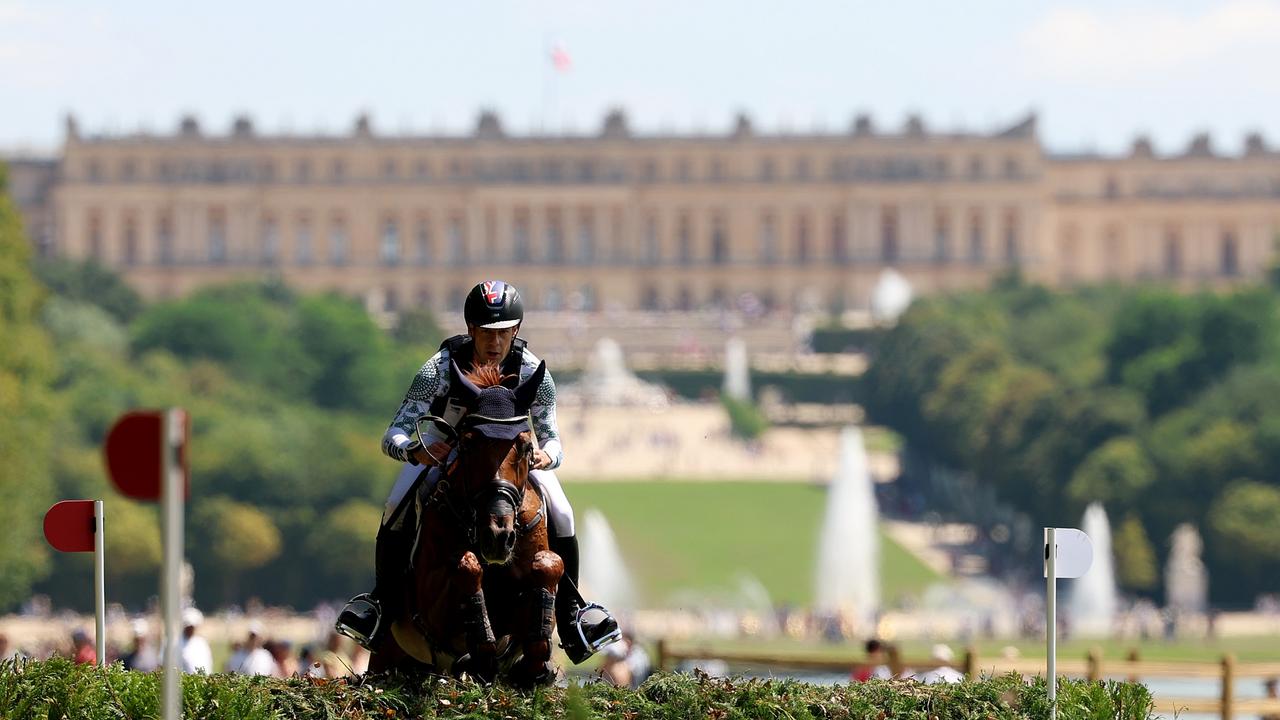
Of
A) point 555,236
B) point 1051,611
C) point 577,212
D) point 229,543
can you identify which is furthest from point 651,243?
point 1051,611

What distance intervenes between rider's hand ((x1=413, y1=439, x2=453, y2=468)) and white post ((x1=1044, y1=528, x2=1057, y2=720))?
8.12ft

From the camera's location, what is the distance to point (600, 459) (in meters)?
77.1

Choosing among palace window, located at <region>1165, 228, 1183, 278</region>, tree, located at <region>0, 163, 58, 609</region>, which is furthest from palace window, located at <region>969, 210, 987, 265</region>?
tree, located at <region>0, 163, 58, 609</region>

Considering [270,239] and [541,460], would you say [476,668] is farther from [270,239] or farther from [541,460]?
[270,239]

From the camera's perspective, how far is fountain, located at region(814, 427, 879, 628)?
55.2m

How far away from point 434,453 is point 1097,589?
45.6 metres

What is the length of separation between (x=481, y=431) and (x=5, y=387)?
113 ft

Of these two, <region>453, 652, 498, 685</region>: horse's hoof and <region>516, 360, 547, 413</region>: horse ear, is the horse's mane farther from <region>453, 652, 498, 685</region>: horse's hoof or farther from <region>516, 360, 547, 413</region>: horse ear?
<region>453, 652, 498, 685</region>: horse's hoof

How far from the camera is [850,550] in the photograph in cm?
5872

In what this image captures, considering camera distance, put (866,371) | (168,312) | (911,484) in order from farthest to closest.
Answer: (866,371) → (168,312) → (911,484)

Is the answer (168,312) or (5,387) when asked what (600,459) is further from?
(5,387)

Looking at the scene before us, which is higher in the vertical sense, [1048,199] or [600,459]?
[1048,199]

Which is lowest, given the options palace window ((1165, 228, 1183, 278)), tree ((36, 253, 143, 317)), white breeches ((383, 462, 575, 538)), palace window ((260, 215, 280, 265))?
white breeches ((383, 462, 575, 538))

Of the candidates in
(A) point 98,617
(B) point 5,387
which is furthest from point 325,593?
(A) point 98,617
